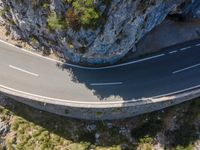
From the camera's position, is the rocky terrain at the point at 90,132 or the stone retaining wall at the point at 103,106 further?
the rocky terrain at the point at 90,132

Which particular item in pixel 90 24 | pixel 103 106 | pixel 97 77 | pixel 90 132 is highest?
pixel 90 24

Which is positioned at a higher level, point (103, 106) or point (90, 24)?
point (90, 24)

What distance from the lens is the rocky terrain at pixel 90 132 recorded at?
42281 millimetres

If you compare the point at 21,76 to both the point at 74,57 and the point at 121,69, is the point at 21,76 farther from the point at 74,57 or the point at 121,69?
the point at 121,69

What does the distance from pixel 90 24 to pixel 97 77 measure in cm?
862

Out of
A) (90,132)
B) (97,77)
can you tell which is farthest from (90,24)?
(90,132)

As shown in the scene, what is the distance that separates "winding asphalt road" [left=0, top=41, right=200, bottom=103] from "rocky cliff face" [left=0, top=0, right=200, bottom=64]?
1.57 metres

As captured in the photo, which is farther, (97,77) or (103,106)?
(97,77)

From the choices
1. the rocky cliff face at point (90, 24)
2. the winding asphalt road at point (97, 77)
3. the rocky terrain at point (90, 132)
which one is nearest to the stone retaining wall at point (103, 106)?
the winding asphalt road at point (97, 77)

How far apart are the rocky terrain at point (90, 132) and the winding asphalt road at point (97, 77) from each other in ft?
11.4

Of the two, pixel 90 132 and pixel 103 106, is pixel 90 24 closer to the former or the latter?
pixel 103 106

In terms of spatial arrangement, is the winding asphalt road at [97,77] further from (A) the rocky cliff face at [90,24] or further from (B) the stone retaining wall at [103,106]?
(A) the rocky cliff face at [90,24]

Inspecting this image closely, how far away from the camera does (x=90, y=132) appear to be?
1688 inches

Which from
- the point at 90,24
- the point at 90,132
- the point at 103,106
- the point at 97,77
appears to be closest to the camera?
the point at 90,24
